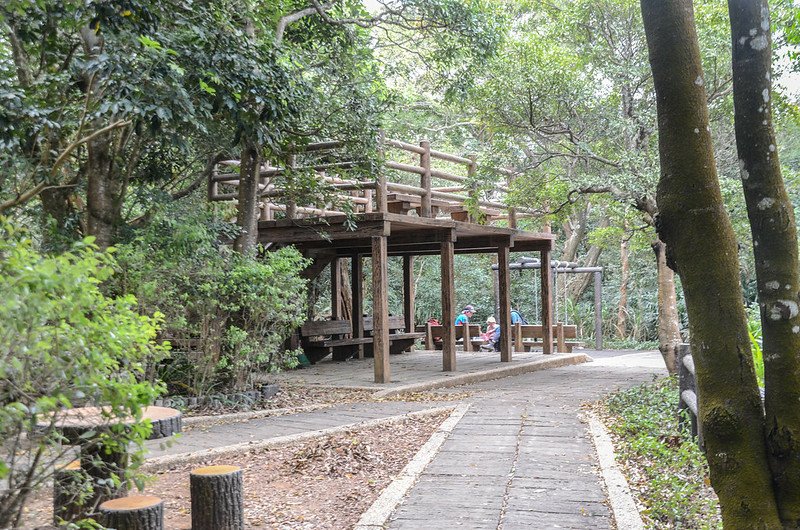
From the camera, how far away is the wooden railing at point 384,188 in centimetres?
1062

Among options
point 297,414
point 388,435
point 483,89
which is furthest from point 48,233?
point 483,89

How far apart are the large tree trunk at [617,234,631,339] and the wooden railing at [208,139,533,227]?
8764 mm

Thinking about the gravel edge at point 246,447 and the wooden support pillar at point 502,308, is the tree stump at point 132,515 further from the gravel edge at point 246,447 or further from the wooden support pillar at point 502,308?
the wooden support pillar at point 502,308

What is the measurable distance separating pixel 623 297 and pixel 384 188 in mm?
15091

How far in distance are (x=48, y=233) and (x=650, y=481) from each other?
7351 mm

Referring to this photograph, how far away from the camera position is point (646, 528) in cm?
413

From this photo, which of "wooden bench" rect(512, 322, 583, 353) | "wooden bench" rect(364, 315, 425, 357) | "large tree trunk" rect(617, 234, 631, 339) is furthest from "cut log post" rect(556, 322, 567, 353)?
"large tree trunk" rect(617, 234, 631, 339)

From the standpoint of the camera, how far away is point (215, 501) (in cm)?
418

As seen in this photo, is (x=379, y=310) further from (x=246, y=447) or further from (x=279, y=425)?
(x=246, y=447)

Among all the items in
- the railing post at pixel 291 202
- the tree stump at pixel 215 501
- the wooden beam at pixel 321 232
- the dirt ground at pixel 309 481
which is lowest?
the dirt ground at pixel 309 481

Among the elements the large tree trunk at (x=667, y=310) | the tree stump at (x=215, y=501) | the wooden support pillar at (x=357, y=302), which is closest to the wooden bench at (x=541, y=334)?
the wooden support pillar at (x=357, y=302)

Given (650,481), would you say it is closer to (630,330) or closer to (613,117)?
(613,117)

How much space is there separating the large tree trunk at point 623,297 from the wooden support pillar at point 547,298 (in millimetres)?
7810

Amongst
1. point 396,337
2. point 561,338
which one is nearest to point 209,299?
point 396,337
